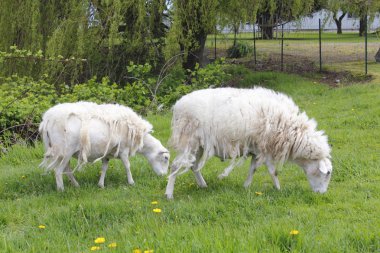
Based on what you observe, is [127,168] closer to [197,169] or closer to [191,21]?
[197,169]

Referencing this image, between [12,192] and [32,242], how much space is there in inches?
85.9

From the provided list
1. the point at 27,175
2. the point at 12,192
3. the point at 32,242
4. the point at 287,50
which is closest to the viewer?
the point at 32,242

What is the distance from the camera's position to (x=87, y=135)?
252 inches

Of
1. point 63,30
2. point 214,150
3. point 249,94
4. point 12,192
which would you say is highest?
point 63,30

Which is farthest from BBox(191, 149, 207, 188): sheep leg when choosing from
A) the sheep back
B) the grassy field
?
the sheep back

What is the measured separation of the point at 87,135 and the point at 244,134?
2.03 meters

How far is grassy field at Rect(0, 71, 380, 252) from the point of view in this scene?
13.4 feet

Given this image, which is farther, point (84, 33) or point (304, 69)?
point (304, 69)

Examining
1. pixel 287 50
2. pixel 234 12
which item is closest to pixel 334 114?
pixel 234 12

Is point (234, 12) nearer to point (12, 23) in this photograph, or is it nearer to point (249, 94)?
point (12, 23)

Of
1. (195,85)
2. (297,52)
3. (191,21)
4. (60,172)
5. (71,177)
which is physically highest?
(191,21)

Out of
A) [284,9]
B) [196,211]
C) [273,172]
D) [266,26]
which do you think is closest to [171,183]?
[196,211]

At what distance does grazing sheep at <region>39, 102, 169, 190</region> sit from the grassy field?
380 millimetres

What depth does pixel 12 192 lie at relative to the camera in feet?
21.6
